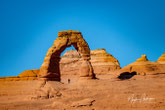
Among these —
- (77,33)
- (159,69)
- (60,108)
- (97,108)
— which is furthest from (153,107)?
(159,69)

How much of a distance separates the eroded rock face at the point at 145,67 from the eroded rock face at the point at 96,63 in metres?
5.03

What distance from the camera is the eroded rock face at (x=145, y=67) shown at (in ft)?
106

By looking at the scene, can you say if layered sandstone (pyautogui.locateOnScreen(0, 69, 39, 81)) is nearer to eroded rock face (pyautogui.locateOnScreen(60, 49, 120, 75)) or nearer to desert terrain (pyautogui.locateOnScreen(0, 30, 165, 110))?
desert terrain (pyautogui.locateOnScreen(0, 30, 165, 110))

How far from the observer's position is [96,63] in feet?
140

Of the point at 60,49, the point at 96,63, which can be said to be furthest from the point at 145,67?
the point at 60,49

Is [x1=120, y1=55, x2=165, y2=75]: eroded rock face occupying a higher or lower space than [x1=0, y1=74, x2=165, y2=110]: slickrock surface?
higher

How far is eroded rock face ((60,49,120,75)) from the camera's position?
40.9 metres

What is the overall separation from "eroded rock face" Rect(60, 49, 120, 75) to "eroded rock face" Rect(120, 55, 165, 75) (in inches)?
198

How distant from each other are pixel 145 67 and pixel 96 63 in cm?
1179

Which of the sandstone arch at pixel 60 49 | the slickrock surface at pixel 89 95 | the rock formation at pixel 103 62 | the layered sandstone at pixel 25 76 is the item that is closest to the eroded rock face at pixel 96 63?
the rock formation at pixel 103 62

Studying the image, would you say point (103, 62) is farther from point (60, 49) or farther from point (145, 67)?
point (60, 49)

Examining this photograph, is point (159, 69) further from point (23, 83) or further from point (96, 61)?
point (23, 83)
